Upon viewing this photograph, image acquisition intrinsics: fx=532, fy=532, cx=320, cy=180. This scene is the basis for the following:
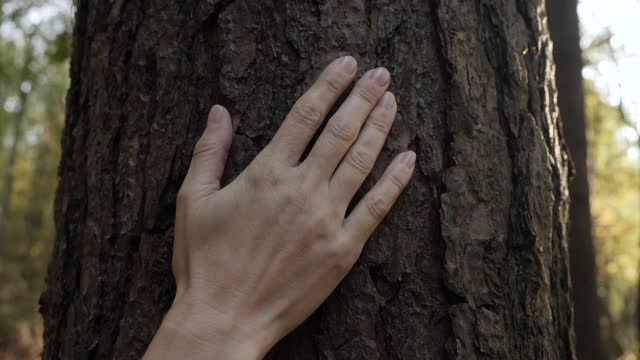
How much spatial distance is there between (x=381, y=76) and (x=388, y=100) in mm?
67

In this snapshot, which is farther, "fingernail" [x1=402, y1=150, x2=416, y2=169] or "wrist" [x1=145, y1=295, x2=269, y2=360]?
"fingernail" [x1=402, y1=150, x2=416, y2=169]

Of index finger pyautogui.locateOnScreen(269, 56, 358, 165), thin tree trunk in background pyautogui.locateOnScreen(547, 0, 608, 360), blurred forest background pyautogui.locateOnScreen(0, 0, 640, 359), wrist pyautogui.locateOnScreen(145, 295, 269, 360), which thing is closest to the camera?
wrist pyautogui.locateOnScreen(145, 295, 269, 360)

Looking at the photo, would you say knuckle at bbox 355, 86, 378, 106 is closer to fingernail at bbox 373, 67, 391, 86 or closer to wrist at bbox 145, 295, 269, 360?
fingernail at bbox 373, 67, 391, 86

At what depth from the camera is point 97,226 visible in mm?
1663

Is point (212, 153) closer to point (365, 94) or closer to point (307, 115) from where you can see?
point (307, 115)

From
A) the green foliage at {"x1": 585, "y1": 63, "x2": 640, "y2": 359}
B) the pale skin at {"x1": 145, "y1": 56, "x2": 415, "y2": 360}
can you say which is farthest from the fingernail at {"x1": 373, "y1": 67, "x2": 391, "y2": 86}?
the green foliage at {"x1": 585, "y1": 63, "x2": 640, "y2": 359}

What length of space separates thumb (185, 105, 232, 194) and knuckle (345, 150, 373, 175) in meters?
0.34

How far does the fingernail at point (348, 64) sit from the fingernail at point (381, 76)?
0.20ft

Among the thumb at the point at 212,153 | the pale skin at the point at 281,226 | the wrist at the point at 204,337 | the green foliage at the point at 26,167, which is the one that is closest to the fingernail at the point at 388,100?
the pale skin at the point at 281,226

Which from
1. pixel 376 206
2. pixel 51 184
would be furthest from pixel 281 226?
pixel 51 184

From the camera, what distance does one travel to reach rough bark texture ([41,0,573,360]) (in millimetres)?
1423

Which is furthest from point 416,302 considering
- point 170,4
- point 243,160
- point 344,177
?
point 170,4

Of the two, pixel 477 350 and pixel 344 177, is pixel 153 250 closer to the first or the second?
pixel 344 177

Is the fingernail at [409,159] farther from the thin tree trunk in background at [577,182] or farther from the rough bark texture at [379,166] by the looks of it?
the thin tree trunk in background at [577,182]
